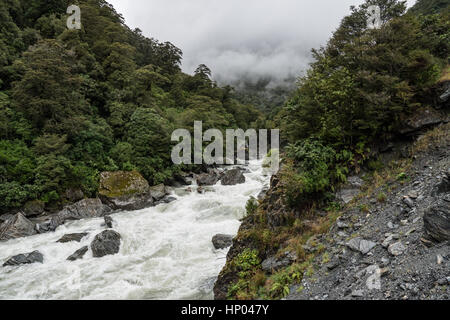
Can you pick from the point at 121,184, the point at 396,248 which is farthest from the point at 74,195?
the point at 396,248

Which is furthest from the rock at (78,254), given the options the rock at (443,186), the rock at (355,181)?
the rock at (443,186)

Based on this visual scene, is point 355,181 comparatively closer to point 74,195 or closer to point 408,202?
point 408,202

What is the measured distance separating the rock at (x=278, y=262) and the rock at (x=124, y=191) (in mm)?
13577

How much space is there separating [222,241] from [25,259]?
9.35 m

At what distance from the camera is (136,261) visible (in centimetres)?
1094

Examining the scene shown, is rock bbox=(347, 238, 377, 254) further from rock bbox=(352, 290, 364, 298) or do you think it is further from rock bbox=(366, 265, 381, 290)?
rock bbox=(352, 290, 364, 298)

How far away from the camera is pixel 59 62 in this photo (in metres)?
18.4

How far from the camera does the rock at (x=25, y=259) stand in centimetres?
1060

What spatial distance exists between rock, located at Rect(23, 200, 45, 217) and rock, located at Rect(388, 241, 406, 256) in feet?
60.8

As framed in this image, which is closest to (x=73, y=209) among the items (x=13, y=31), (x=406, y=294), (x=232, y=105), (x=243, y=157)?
(x=406, y=294)

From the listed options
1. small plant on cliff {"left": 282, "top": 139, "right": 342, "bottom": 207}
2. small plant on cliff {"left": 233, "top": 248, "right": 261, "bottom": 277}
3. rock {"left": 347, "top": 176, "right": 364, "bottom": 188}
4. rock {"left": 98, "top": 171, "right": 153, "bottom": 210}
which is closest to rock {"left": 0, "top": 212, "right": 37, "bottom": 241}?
rock {"left": 98, "top": 171, "right": 153, "bottom": 210}

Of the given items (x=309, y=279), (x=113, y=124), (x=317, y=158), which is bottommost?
(x=309, y=279)
